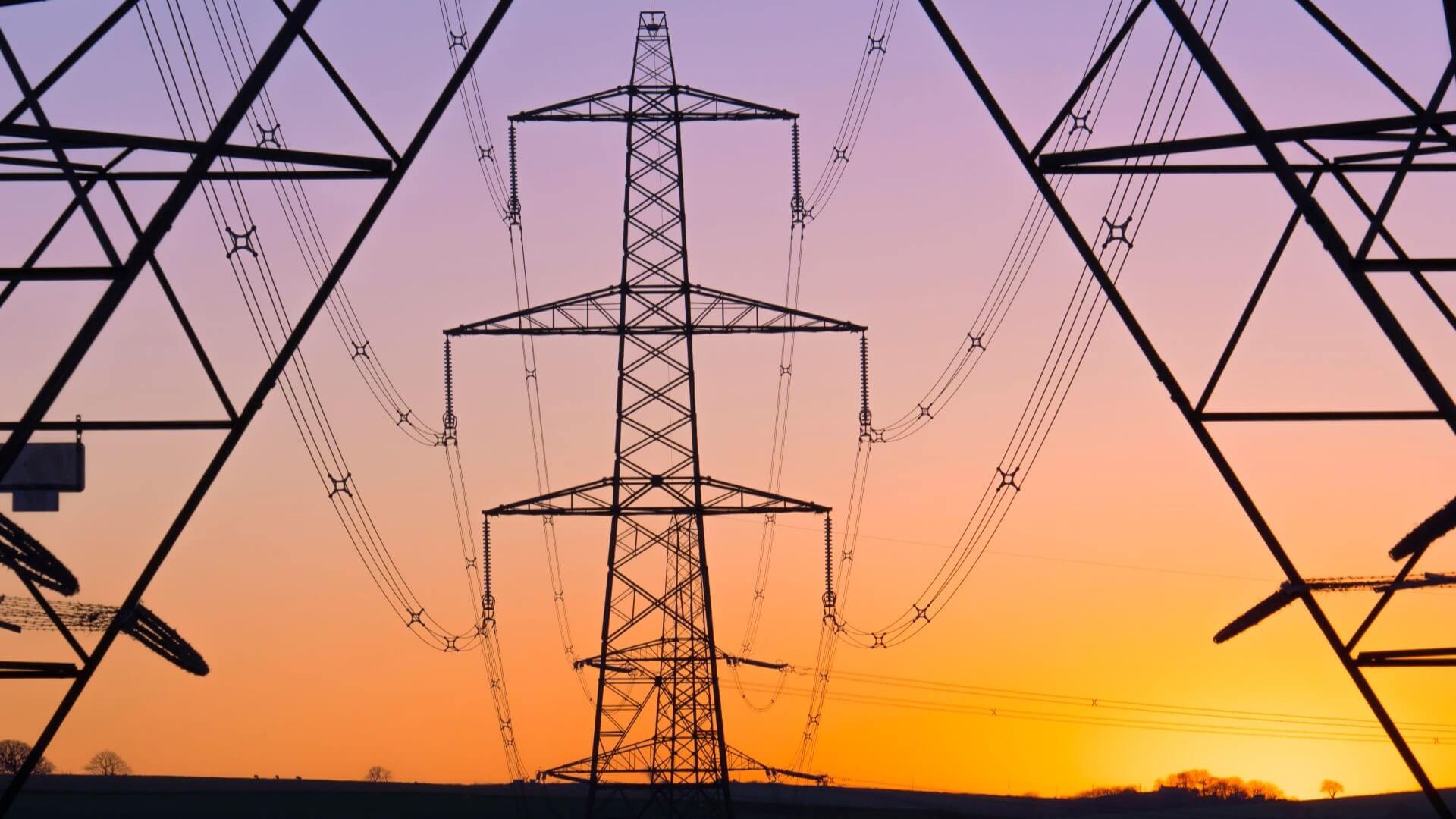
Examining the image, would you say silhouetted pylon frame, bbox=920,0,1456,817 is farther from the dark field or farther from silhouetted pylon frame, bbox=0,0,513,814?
the dark field

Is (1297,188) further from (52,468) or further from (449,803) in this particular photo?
(449,803)

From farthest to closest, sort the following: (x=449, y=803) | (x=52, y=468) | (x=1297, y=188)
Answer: (x=449, y=803)
(x=52, y=468)
(x=1297, y=188)

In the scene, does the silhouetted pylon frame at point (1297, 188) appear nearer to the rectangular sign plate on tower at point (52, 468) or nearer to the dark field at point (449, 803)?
the rectangular sign plate on tower at point (52, 468)

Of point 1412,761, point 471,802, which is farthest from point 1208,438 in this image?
point 471,802

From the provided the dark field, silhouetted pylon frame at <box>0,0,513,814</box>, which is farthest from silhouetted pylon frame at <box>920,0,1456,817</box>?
the dark field

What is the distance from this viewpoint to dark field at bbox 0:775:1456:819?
8919cm

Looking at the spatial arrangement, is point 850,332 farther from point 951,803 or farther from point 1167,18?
Result: point 951,803

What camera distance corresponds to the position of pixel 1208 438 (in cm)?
2502

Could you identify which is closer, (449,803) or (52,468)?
(52,468)

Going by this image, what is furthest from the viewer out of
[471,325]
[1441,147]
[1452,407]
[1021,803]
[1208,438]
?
[1021,803]

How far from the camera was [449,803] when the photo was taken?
98125 mm

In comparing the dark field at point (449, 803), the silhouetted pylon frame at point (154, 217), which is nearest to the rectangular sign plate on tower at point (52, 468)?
the silhouetted pylon frame at point (154, 217)

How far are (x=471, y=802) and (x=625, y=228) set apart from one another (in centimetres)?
4942

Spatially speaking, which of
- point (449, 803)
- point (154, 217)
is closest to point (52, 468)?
point (154, 217)
